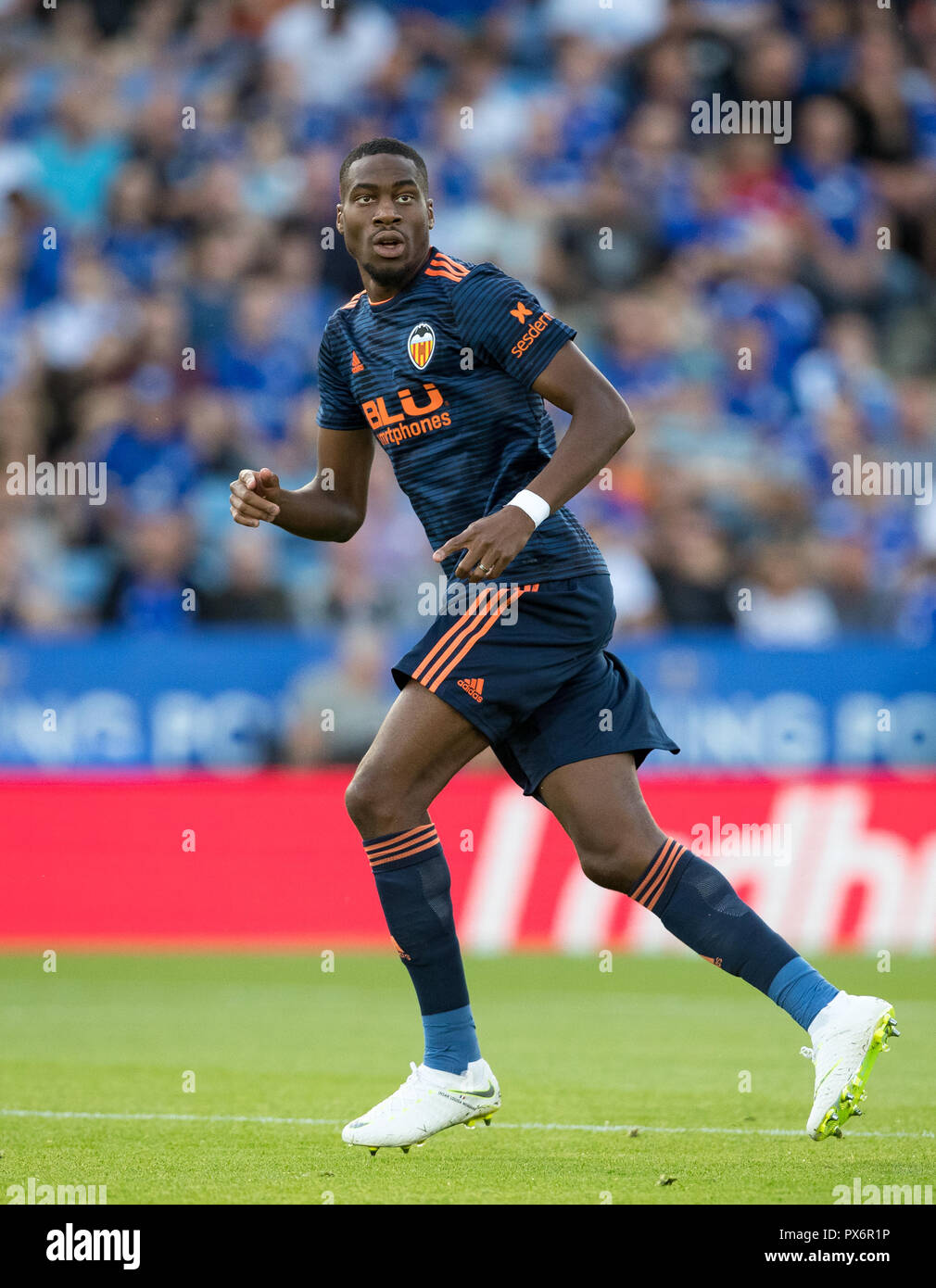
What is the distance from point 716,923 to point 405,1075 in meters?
2.17

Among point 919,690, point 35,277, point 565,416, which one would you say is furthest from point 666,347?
point 35,277

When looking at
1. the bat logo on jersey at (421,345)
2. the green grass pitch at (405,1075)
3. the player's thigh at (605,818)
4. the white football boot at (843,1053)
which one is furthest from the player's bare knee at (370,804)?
the white football boot at (843,1053)

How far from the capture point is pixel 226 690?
1161 cm

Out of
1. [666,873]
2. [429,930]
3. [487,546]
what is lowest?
[429,930]

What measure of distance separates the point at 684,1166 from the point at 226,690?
287 inches

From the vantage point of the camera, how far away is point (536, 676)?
4840 millimetres

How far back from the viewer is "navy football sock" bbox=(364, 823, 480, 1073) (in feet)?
15.9

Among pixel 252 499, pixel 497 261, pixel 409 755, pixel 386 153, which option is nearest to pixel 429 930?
pixel 409 755

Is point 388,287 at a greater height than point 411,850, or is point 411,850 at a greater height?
point 388,287

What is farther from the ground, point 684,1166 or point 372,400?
point 372,400

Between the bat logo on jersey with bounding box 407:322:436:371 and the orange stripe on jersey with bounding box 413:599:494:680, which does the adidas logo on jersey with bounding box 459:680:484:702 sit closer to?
the orange stripe on jersey with bounding box 413:599:494:680

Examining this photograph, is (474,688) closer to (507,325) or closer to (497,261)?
(507,325)

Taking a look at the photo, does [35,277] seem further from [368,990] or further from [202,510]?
[368,990]

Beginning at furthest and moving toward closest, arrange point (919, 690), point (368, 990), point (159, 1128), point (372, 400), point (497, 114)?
1. point (497, 114)
2. point (919, 690)
3. point (368, 990)
4. point (159, 1128)
5. point (372, 400)
